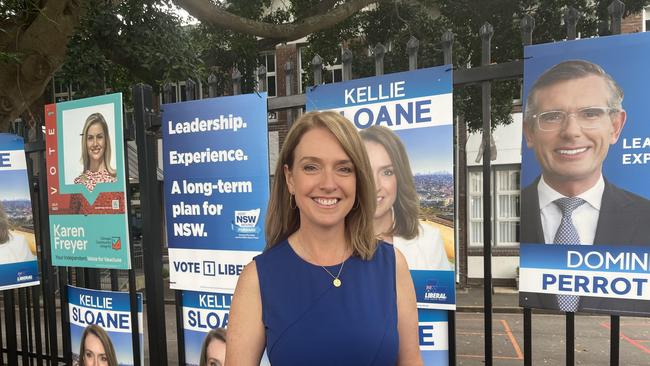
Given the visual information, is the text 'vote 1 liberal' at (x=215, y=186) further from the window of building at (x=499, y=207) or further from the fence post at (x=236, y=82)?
the window of building at (x=499, y=207)

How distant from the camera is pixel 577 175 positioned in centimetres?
202

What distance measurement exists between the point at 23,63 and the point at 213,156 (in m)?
2.74

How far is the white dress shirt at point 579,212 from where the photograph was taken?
6.56 ft

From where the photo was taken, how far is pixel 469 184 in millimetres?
13953

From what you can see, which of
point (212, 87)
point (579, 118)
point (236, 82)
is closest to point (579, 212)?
point (579, 118)

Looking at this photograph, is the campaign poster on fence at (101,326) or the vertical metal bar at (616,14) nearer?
the vertical metal bar at (616,14)

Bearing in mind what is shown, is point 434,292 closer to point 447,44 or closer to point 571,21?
point 447,44

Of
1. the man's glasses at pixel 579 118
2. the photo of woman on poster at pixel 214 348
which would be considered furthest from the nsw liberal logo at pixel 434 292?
the photo of woman on poster at pixel 214 348

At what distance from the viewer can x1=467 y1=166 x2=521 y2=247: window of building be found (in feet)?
45.5

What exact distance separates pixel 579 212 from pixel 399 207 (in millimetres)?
813

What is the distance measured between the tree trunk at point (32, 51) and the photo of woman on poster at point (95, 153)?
171 cm

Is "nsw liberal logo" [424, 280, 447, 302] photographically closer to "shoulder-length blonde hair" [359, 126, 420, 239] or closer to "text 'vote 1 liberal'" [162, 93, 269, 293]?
"shoulder-length blonde hair" [359, 126, 420, 239]

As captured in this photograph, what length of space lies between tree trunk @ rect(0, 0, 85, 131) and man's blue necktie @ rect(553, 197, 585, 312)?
4459 millimetres

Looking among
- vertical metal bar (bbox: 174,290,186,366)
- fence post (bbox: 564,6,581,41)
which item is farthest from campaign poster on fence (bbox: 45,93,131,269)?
fence post (bbox: 564,6,581,41)
